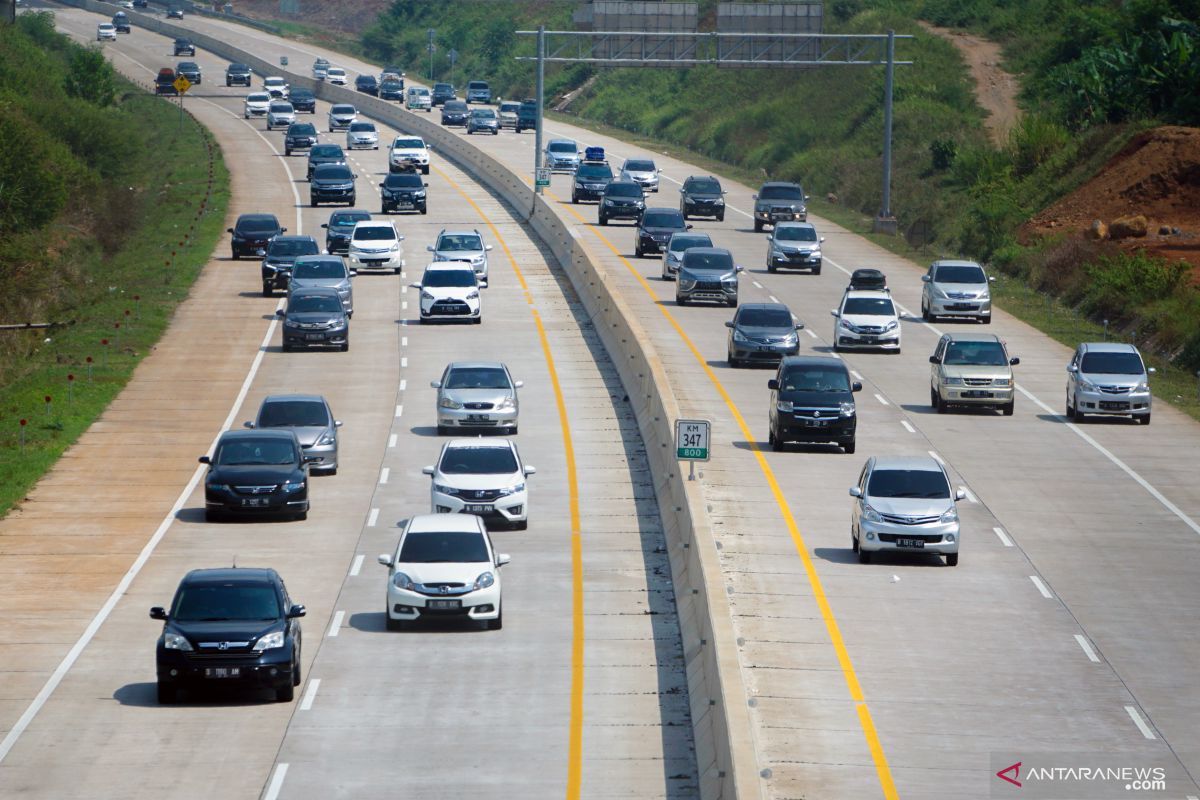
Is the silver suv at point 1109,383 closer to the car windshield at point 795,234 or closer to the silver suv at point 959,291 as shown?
the silver suv at point 959,291

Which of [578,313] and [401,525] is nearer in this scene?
[401,525]

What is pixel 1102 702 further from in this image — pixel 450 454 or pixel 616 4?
A: pixel 616 4

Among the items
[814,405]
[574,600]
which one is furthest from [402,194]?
[574,600]

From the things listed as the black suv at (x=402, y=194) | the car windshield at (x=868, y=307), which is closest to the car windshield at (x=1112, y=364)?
the car windshield at (x=868, y=307)

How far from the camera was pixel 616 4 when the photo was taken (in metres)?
93.0

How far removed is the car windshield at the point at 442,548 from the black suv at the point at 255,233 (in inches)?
1696

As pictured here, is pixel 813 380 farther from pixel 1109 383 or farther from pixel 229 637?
pixel 229 637

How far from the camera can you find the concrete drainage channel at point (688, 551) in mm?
19766

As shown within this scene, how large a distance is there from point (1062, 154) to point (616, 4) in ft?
73.1

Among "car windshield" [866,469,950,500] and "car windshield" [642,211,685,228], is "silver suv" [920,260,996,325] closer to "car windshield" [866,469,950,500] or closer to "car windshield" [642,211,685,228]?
"car windshield" [642,211,685,228]

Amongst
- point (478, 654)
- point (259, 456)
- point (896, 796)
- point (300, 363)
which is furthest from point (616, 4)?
point (896, 796)

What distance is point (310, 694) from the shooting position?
80.0 ft

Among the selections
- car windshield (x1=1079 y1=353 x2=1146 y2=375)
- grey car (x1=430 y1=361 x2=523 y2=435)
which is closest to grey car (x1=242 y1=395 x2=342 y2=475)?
grey car (x1=430 y1=361 x2=523 y2=435)

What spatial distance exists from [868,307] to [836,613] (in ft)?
84.8
